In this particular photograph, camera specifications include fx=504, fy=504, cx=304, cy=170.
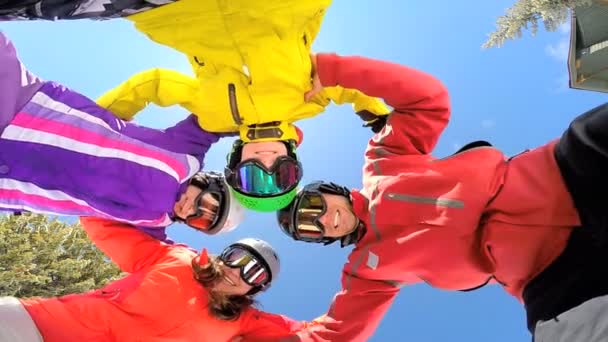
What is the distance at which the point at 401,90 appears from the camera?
390 cm

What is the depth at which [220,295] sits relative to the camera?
4.69 meters

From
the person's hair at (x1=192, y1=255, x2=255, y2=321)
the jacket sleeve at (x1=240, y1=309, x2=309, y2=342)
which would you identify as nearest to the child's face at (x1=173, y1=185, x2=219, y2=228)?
the person's hair at (x1=192, y1=255, x2=255, y2=321)

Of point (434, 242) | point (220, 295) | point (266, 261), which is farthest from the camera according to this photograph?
point (266, 261)

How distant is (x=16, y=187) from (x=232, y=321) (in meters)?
2.20

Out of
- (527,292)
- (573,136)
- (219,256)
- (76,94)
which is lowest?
(219,256)

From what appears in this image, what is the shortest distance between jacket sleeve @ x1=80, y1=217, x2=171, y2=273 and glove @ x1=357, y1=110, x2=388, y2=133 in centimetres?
232

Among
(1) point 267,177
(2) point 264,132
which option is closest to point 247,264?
(1) point 267,177

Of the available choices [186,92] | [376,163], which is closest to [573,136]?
[376,163]

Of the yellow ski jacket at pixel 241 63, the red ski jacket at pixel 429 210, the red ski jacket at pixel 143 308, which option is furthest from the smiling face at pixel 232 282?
the yellow ski jacket at pixel 241 63

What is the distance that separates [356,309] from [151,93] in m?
2.55

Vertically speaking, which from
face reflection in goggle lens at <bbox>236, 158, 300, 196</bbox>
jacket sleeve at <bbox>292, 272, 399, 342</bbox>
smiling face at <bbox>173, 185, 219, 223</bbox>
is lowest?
jacket sleeve at <bbox>292, 272, 399, 342</bbox>

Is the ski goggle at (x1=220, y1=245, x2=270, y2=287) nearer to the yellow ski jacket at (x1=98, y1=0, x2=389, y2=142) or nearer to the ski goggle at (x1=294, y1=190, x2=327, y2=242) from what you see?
the ski goggle at (x1=294, y1=190, x2=327, y2=242)

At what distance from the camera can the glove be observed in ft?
15.2

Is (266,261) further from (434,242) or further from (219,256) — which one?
(434,242)
